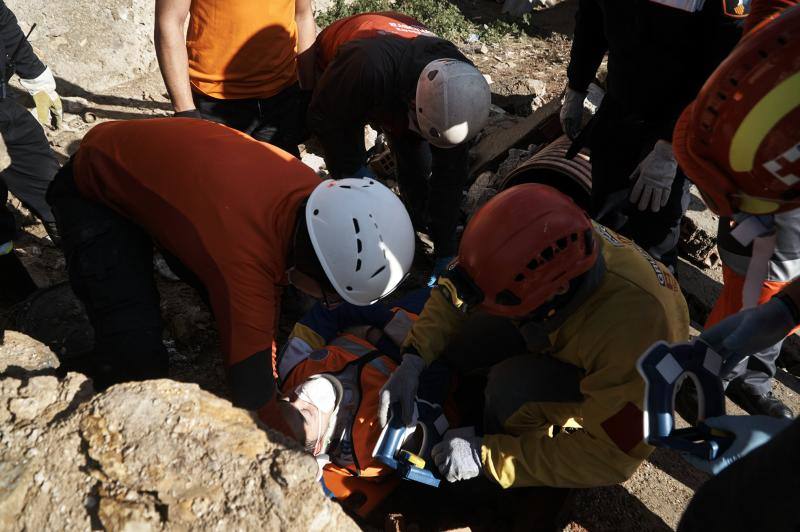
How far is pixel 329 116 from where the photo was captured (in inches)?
133

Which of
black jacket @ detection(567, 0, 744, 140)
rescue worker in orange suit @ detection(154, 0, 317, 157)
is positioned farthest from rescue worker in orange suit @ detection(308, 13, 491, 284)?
black jacket @ detection(567, 0, 744, 140)

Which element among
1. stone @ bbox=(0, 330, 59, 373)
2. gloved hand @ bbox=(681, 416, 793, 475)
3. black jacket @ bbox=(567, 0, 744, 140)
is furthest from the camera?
black jacket @ bbox=(567, 0, 744, 140)

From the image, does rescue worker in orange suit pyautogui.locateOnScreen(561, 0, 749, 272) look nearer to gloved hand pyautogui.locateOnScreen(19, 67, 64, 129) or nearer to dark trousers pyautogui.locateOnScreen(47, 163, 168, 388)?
dark trousers pyautogui.locateOnScreen(47, 163, 168, 388)

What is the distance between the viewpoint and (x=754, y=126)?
1.74m

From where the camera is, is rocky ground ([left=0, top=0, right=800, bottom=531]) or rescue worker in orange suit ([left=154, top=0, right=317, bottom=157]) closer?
rocky ground ([left=0, top=0, right=800, bottom=531])

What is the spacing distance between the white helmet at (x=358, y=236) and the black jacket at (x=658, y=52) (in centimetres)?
174

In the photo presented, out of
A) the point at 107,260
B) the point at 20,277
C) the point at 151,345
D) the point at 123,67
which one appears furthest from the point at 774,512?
the point at 123,67

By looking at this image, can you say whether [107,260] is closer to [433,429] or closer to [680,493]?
[433,429]

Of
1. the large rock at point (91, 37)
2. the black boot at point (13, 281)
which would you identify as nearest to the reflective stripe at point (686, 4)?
Result: the black boot at point (13, 281)

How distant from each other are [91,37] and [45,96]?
1.27 m

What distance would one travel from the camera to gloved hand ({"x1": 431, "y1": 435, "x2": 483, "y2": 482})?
2.46 m

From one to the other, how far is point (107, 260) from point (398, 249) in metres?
1.29

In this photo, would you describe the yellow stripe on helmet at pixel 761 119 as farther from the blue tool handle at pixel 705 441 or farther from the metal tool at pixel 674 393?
the blue tool handle at pixel 705 441

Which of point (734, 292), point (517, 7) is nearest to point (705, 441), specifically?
point (734, 292)
